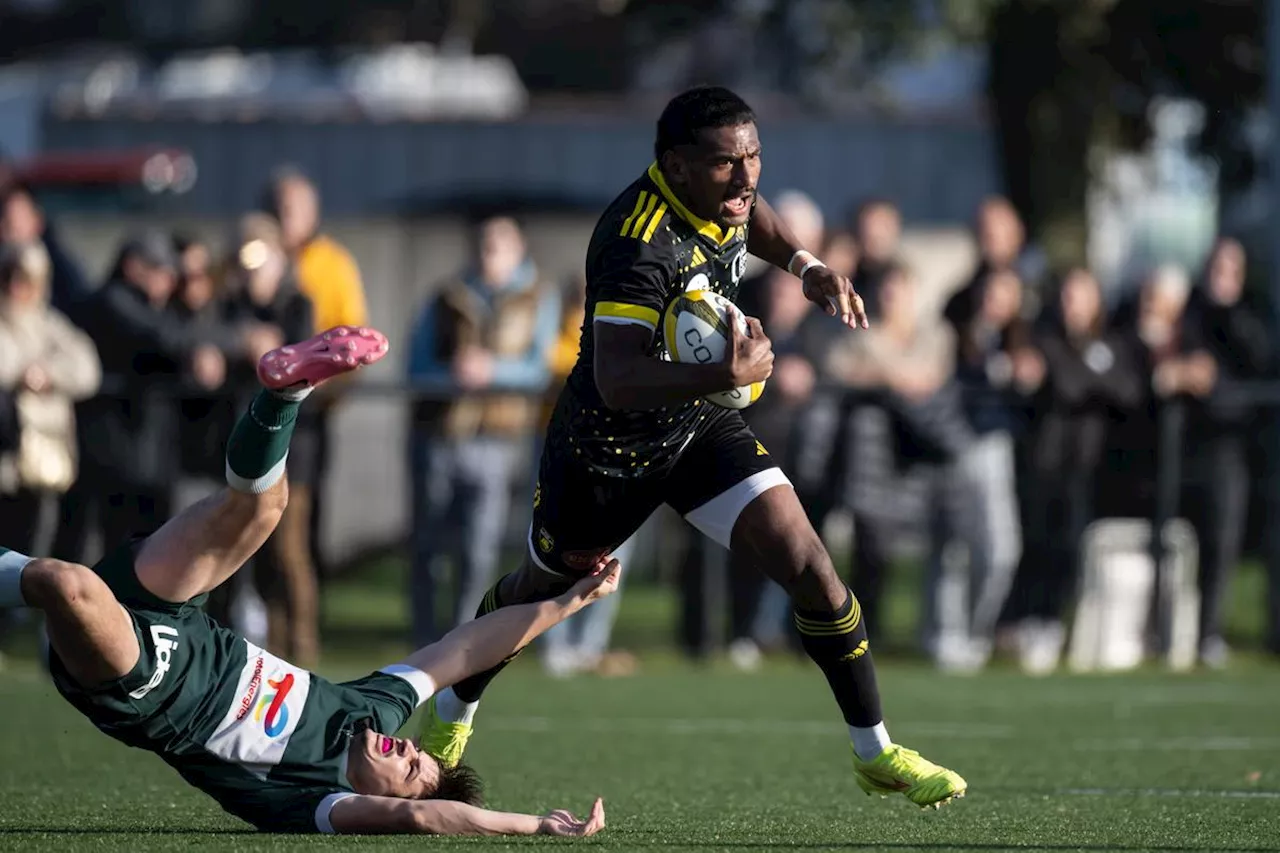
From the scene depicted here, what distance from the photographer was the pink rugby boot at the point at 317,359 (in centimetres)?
629

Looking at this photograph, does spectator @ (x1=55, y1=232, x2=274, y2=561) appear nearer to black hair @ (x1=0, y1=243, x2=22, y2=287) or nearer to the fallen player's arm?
black hair @ (x1=0, y1=243, x2=22, y2=287)

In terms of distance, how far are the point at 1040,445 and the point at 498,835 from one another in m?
7.47

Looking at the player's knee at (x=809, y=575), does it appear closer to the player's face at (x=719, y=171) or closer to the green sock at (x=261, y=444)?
the player's face at (x=719, y=171)

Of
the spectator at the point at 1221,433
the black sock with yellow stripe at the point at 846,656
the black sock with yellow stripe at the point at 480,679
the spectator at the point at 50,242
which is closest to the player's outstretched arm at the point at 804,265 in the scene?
the black sock with yellow stripe at the point at 846,656

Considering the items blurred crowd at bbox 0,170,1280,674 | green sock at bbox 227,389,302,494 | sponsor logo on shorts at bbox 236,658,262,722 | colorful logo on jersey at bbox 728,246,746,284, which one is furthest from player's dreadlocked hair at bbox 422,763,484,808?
blurred crowd at bbox 0,170,1280,674

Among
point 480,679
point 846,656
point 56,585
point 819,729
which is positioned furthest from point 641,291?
point 819,729

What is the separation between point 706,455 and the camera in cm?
700

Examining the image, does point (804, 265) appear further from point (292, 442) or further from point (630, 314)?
point (292, 442)

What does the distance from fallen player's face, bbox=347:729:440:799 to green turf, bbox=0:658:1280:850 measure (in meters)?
0.23

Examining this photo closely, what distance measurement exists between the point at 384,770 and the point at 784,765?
249 centimetres

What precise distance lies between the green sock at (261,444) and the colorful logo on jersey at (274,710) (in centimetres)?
56

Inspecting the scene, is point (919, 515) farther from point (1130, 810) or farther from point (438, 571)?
point (1130, 810)

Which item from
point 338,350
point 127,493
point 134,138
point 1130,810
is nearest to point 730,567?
point 127,493

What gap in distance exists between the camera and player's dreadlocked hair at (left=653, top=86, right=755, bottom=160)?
6.69m
